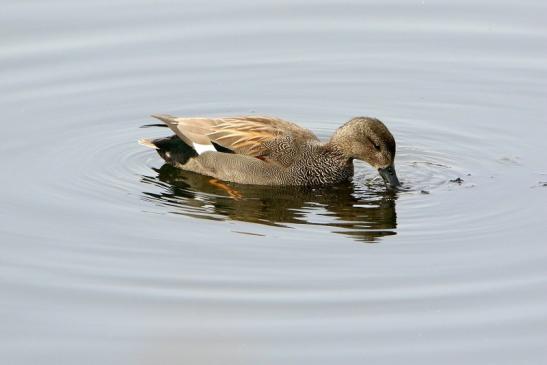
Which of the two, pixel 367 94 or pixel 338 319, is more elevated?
pixel 367 94

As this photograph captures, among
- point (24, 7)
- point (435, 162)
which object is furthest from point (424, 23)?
point (24, 7)

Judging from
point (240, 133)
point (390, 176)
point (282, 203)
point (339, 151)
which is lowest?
point (282, 203)

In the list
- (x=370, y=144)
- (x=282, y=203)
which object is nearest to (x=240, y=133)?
(x=282, y=203)

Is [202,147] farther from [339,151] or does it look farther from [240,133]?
[339,151]

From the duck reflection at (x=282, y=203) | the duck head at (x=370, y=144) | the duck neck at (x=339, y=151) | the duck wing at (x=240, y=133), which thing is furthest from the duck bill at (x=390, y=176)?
the duck wing at (x=240, y=133)

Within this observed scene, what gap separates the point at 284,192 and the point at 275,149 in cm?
59

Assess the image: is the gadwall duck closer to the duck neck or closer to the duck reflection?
the duck neck

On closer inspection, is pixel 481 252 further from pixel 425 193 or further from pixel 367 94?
pixel 367 94

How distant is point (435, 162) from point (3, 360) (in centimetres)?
685

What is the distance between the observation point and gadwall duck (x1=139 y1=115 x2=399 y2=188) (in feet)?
50.1

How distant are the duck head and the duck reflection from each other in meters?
0.25

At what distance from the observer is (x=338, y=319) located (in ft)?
36.2

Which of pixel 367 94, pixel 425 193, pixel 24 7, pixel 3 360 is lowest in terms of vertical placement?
pixel 3 360

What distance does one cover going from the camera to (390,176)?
1493cm
